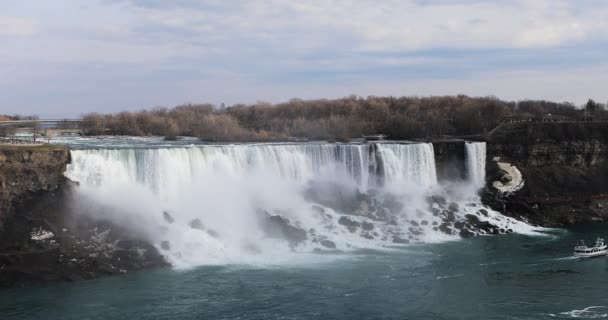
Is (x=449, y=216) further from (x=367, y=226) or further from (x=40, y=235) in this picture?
(x=40, y=235)

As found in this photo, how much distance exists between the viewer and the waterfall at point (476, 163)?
167ft

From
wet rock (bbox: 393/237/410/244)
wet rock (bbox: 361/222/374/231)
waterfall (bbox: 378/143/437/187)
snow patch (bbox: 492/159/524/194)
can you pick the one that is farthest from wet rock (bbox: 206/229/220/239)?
snow patch (bbox: 492/159/524/194)

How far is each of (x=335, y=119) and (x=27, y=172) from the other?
39.6 metres

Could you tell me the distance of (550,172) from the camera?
172 feet

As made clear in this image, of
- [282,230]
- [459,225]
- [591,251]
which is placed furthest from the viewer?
[459,225]

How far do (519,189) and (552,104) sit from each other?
49.5 meters

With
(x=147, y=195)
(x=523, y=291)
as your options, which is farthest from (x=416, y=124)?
(x=523, y=291)

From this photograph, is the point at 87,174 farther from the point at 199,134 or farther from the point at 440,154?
the point at 199,134

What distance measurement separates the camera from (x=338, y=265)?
111 feet

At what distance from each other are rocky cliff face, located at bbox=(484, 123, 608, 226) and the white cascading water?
269cm

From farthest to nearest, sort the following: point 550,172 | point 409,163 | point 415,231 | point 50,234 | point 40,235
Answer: point 550,172, point 409,163, point 415,231, point 50,234, point 40,235

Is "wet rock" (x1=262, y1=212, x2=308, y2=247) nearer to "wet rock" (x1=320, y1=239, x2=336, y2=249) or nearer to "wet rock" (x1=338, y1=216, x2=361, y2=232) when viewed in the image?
"wet rock" (x1=320, y1=239, x2=336, y2=249)

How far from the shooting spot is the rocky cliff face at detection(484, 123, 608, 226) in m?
48.1

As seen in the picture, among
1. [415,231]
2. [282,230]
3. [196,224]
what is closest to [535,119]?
Result: [415,231]
